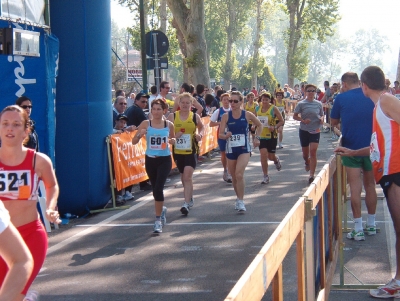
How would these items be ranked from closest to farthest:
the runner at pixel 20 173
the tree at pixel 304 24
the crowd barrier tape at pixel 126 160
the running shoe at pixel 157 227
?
the runner at pixel 20 173
the running shoe at pixel 157 227
the crowd barrier tape at pixel 126 160
the tree at pixel 304 24

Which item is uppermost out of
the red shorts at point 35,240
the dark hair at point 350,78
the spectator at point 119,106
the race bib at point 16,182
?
the dark hair at point 350,78

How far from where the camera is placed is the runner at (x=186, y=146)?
36.0 feet

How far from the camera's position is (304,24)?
6194 cm

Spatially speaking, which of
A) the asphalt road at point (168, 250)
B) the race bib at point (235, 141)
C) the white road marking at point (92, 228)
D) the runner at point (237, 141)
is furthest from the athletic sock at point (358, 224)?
the white road marking at point (92, 228)

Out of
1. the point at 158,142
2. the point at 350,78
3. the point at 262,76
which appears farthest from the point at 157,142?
the point at 262,76

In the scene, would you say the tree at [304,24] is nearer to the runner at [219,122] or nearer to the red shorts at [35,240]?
the runner at [219,122]

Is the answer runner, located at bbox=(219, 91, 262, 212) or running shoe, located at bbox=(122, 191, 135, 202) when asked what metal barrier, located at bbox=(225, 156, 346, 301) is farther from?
running shoe, located at bbox=(122, 191, 135, 202)

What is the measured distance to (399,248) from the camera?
639 cm

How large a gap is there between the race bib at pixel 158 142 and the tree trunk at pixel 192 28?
16437mm

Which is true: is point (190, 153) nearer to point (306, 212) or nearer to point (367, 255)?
point (367, 255)

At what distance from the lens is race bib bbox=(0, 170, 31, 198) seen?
16.7ft

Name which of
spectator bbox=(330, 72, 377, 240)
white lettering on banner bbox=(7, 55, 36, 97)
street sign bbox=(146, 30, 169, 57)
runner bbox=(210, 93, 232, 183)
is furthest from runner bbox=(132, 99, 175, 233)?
Result: street sign bbox=(146, 30, 169, 57)

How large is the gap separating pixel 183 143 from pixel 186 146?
68 mm

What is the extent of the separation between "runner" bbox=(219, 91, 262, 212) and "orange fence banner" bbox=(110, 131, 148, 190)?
2014 mm
